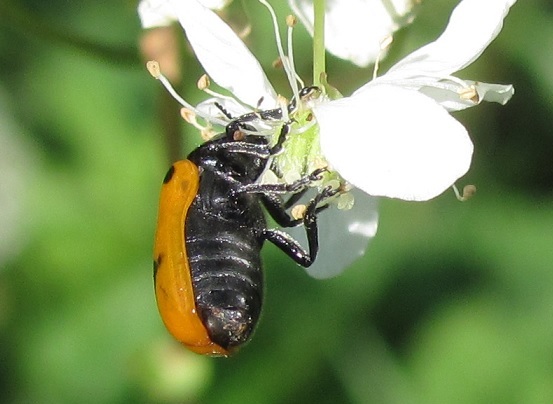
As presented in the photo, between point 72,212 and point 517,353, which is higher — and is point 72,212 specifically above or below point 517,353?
above

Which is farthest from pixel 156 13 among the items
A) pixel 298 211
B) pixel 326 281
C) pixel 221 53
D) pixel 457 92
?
pixel 326 281

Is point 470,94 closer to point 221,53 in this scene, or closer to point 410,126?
point 410,126

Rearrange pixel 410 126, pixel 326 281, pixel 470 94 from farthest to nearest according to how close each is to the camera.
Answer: pixel 326 281 → pixel 470 94 → pixel 410 126

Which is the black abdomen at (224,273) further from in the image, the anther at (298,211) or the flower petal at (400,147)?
the flower petal at (400,147)

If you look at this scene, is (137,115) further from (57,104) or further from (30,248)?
(30,248)

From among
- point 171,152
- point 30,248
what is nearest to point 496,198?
point 171,152

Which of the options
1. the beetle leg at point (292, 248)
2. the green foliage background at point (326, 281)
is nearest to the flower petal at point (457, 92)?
the beetle leg at point (292, 248)

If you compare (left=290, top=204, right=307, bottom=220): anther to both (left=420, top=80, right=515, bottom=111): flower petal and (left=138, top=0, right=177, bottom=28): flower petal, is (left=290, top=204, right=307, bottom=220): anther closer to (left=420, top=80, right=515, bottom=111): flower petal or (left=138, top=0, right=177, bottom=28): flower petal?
(left=420, top=80, right=515, bottom=111): flower petal
